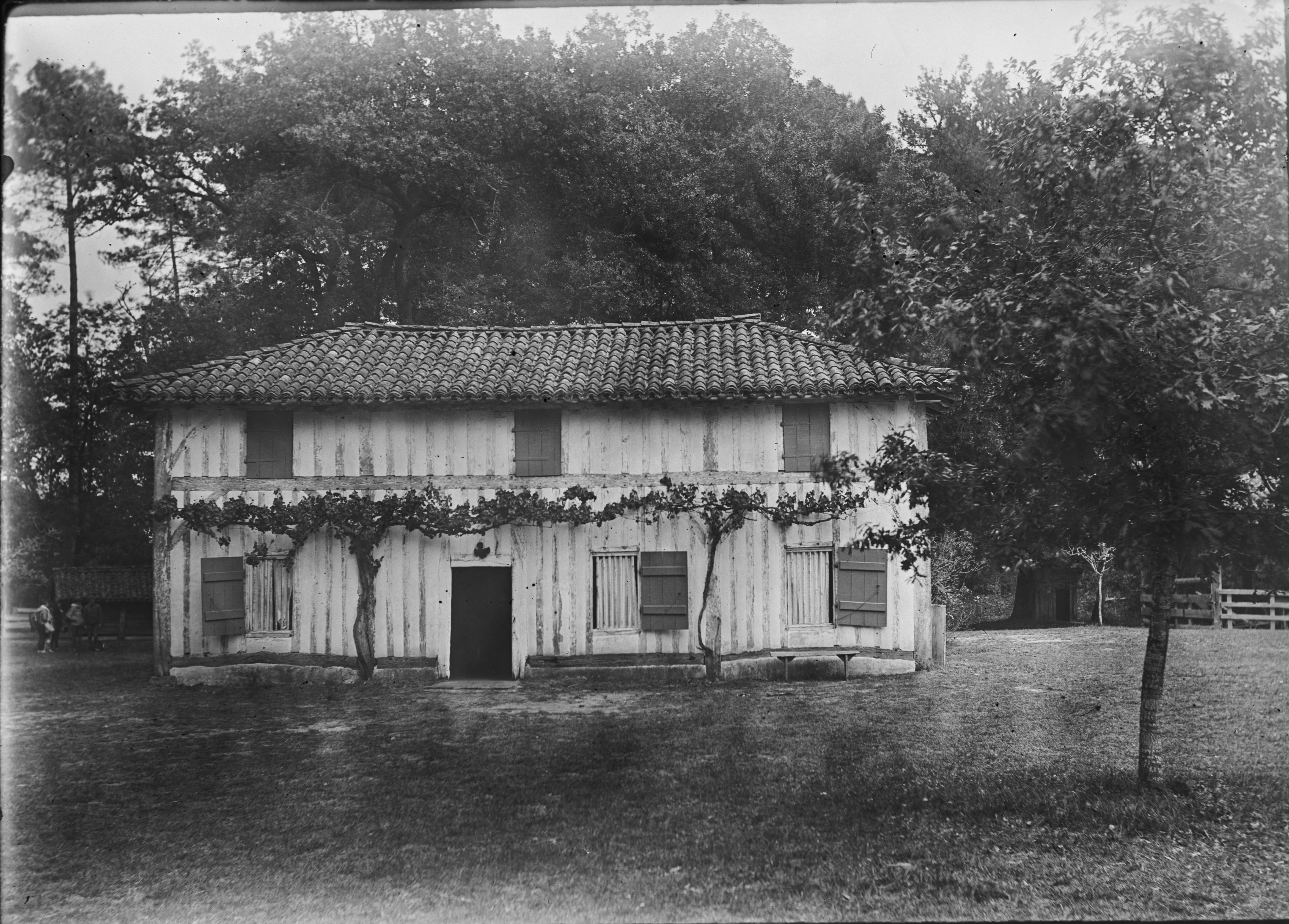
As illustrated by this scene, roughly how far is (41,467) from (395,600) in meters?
4.50

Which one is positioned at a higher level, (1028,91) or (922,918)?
(1028,91)

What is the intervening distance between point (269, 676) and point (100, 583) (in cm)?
586

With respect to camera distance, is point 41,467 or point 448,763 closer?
point 448,763

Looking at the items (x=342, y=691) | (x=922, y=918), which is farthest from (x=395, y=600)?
(x=922, y=918)

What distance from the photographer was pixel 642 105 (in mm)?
10180

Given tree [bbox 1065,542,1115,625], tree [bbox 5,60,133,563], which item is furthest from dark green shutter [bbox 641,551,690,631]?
tree [bbox 5,60,133,563]

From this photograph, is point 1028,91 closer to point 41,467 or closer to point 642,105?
point 642,105

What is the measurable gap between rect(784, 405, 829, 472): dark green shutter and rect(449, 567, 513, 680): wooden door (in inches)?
169

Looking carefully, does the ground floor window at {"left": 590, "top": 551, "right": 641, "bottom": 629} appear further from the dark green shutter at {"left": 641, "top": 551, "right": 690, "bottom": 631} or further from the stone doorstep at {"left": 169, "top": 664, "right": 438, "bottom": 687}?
the stone doorstep at {"left": 169, "top": 664, "right": 438, "bottom": 687}

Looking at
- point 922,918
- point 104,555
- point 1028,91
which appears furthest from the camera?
point 104,555

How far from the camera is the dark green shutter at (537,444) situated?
13172 mm

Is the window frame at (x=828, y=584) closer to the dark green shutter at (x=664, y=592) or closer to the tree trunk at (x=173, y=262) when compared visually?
the dark green shutter at (x=664, y=592)

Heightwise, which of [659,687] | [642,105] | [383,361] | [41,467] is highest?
[642,105]

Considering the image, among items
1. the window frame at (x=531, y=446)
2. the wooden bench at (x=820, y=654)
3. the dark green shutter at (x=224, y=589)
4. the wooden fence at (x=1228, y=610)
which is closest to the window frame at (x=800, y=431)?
the wooden bench at (x=820, y=654)
